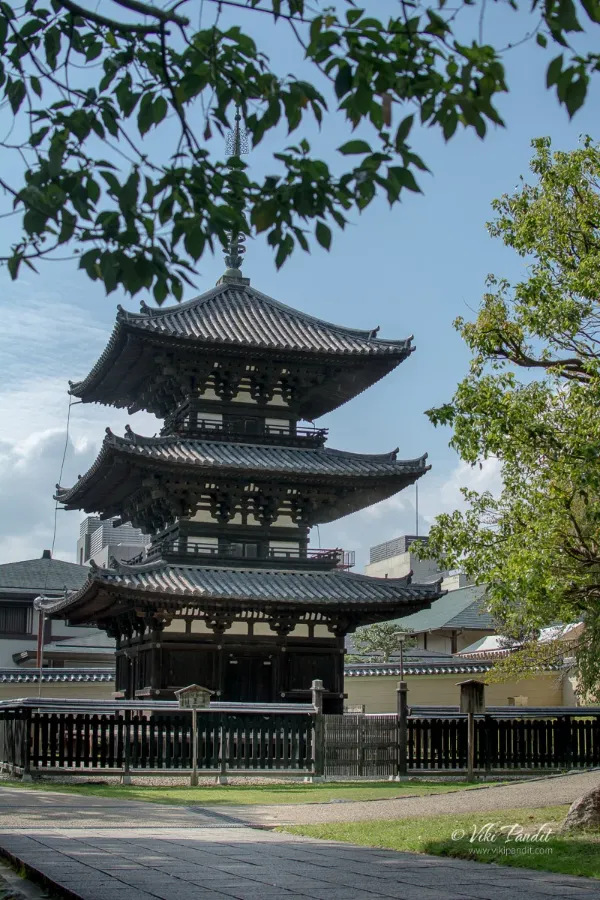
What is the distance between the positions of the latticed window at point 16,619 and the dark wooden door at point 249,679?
30126mm

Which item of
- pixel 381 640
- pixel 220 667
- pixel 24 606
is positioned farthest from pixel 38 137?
pixel 24 606

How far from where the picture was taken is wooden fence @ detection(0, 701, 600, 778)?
2327 cm

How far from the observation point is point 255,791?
21.1m

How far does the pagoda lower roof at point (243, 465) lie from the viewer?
2858cm

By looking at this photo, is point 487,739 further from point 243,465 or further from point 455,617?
point 455,617

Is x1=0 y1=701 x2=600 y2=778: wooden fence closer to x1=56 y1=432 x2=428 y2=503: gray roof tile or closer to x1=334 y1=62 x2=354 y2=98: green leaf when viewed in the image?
x1=56 y1=432 x2=428 y2=503: gray roof tile

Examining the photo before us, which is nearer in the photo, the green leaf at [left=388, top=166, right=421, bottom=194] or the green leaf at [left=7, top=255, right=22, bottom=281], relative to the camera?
the green leaf at [left=388, top=166, right=421, bottom=194]

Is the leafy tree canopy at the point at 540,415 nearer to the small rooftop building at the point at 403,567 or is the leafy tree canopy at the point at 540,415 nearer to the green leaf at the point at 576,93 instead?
the green leaf at the point at 576,93

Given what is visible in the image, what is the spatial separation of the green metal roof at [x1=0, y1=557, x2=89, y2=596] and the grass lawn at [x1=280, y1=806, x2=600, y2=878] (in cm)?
4481

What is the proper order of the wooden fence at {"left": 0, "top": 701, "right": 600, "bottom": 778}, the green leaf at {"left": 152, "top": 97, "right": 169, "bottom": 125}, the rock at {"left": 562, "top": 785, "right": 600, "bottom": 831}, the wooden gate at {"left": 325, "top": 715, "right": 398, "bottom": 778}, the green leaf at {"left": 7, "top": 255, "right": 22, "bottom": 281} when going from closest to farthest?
the green leaf at {"left": 7, "top": 255, "right": 22, "bottom": 281} < the green leaf at {"left": 152, "top": 97, "right": 169, "bottom": 125} < the rock at {"left": 562, "top": 785, "right": 600, "bottom": 831} < the wooden fence at {"left": 0, "top": 701, "right": 600, "bottom": 778} < the wooden gate at {"left": 325, "top": 715, "right": 398, "bottom": 778}

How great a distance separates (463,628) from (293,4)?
50753 millimetres

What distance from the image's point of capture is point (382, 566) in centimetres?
8006

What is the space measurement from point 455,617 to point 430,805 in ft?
136

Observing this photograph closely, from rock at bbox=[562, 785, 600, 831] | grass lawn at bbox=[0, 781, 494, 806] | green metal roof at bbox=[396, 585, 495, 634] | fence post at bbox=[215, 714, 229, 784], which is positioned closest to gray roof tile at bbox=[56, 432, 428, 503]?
fence post at bbox=[215, 714, 229, 784]
